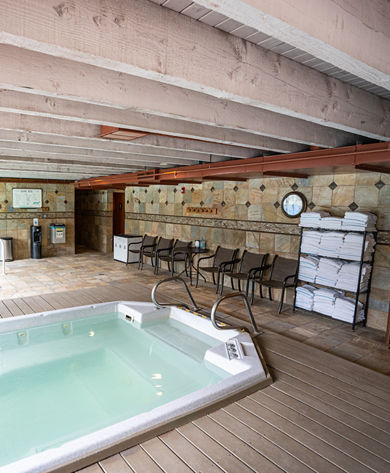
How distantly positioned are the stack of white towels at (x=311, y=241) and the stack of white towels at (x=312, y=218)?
134 millimetres

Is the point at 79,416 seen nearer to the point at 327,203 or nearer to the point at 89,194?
the point at 327,203

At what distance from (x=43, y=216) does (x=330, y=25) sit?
11308mm

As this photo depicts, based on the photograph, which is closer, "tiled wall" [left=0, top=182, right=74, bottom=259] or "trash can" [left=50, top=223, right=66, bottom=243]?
"tiled wall" [left=0, top=182, right=74, bottom=259]

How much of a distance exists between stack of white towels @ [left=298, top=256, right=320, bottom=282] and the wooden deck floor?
2121 mm

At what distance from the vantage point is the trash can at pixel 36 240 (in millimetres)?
10828

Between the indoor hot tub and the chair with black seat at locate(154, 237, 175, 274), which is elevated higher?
the chair with black seat at locate(154, 237, 175, 274)

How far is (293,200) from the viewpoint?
6.32m

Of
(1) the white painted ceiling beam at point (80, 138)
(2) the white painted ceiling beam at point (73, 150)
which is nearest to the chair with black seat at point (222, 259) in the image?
(2) the white painted ceiling beam at point (73, 150)

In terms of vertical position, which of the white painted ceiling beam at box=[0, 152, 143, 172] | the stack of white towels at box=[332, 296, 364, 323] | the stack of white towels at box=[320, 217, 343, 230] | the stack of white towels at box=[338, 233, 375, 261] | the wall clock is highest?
the white painted ceiling beam at box=[0, 152, 143, 172]

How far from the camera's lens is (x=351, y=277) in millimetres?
5145

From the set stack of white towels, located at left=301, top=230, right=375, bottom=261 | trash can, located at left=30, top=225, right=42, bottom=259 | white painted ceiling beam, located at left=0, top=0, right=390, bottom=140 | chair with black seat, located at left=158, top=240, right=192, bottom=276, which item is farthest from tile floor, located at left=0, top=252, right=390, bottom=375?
white painted ceiling beam, located at left=0, top=0, right=390, bottom=140

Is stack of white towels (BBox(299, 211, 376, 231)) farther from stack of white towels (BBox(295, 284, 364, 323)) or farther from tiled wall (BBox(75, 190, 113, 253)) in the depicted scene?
tiled wall (BBox(75, 190, 113, 253))

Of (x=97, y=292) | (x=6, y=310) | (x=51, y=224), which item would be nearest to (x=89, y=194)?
(x=51, y=224)

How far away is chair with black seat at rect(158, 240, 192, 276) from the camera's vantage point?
802cm
